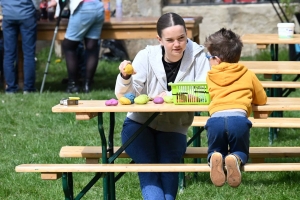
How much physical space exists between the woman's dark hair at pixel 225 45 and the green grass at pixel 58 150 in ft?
4.25

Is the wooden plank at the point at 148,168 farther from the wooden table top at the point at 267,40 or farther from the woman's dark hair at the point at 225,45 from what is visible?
the wooden table top at the point at 267,40

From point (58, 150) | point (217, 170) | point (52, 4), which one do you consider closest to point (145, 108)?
point (217, 170)

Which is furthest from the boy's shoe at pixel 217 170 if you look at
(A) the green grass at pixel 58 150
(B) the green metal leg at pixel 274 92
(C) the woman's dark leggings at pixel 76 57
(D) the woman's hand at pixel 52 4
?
(D) the woman's hand at pixel 52 4

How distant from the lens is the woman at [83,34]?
9.59 metres

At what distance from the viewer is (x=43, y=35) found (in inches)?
398

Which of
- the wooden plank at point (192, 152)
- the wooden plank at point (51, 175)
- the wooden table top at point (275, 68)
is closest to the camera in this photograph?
the wooden plank at point (51, 175)

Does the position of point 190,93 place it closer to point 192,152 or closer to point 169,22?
point 169,22

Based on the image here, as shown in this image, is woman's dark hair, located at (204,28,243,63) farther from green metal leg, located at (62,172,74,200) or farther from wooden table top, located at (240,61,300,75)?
wooden table top, located at (240,61,300,75)

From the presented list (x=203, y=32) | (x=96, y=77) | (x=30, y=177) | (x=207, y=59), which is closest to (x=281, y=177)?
(x=207, y=59)

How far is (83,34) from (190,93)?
5.29m

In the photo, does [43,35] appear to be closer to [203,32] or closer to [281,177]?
[203,32]

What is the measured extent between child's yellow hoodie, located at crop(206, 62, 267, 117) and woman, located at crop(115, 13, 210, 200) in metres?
0.30

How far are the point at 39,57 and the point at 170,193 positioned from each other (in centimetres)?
800

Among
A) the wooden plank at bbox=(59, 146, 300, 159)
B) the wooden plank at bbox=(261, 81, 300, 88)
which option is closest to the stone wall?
the wooden plank at bbox=(261, 81, 300, 88)
